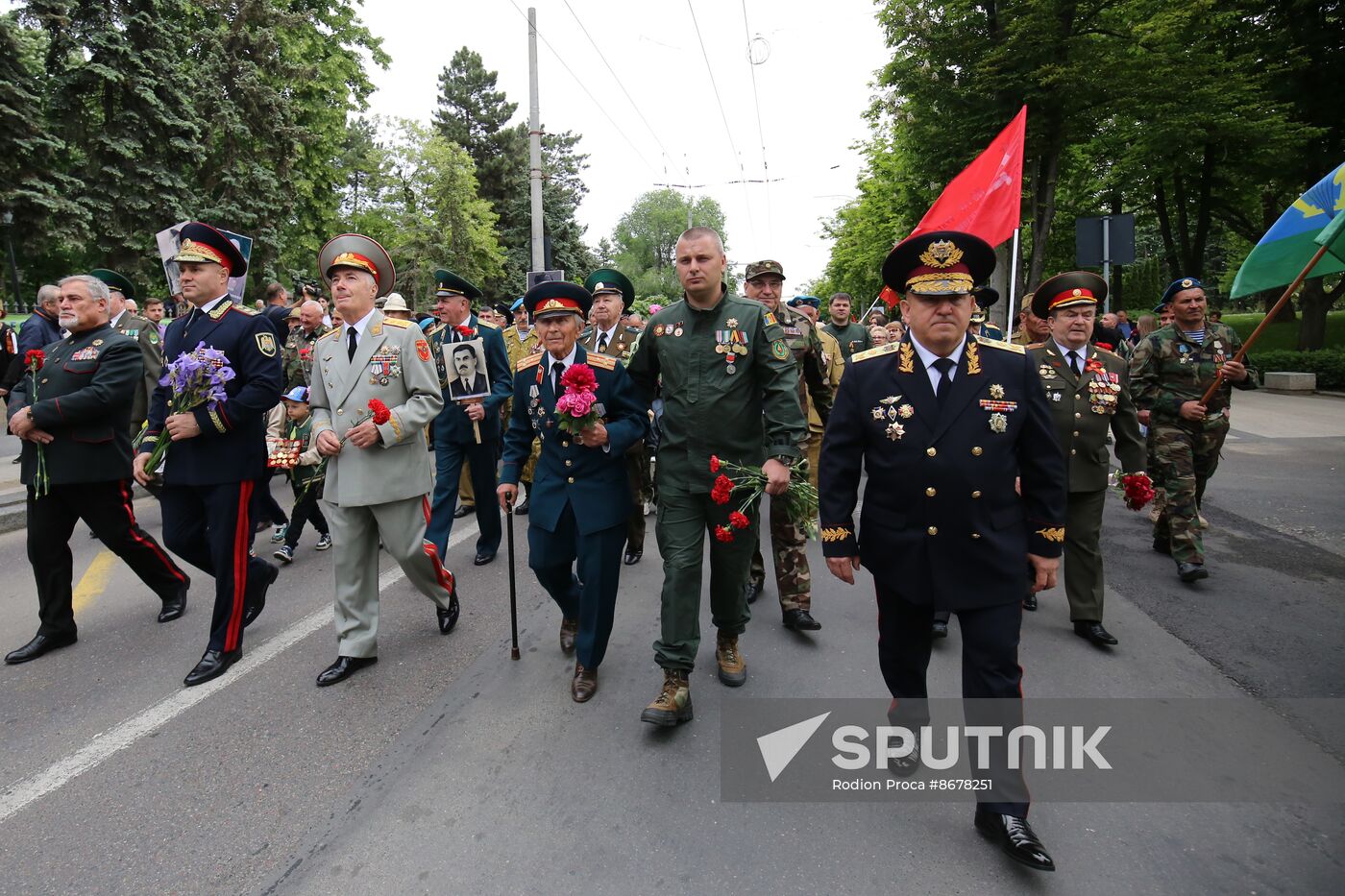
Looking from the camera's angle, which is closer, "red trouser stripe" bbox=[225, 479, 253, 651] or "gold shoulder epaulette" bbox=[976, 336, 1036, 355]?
"gold shoulder epaulette" bbox=[976, 336, 1036, 355]

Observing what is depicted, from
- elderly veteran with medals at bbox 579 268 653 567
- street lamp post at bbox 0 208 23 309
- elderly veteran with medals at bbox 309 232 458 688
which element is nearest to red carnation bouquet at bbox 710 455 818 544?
elderly veteran with medals at bbox 579 268 653 567

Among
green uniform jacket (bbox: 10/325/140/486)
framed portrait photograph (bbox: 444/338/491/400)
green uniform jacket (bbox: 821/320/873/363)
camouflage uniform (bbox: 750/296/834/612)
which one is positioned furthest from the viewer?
green uniform jacket (bbox: 821/320/873/363)

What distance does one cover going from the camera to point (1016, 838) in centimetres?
258

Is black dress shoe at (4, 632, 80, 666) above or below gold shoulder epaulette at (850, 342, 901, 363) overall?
below

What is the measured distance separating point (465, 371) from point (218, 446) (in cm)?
229

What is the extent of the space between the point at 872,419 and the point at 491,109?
171 feet

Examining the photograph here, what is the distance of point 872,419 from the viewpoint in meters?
2.91

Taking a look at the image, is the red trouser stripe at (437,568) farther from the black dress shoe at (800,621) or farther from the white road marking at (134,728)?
the black dress shoe at (800,621)

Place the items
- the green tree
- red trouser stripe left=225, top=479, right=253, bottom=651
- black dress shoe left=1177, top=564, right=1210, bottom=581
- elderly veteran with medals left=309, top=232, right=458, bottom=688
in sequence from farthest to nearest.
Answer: the green tree, black dress shoe left=1177, top=564, right=1210, bottom=581, red trouser stripe left=225, top=479, right=253, bottom=651, elderly veteran with medals left=309, top=232, right=458, bottom=688

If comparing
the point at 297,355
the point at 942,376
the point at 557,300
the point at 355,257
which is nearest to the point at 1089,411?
the point at 942,376

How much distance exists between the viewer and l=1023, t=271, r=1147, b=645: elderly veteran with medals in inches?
182

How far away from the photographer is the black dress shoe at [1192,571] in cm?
557

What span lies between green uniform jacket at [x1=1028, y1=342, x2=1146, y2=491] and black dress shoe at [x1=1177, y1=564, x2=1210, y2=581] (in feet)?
4.45

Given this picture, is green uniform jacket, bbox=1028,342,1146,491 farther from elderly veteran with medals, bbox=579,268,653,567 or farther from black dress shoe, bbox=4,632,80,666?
black dress shoe, bbox=4,632,80,666
